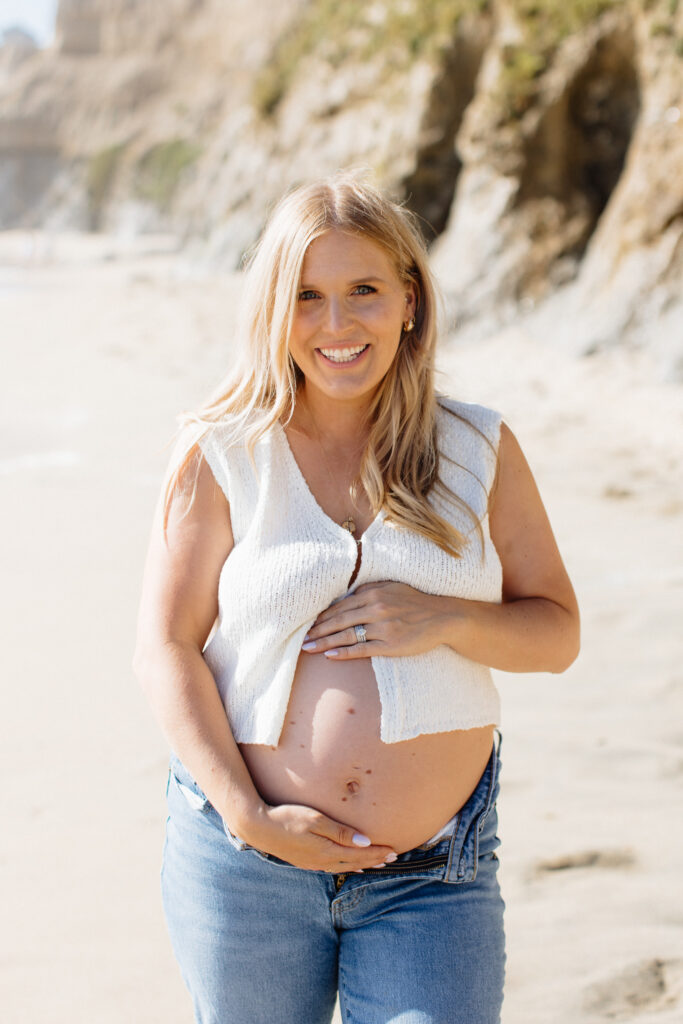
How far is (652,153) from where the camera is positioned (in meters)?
9.48

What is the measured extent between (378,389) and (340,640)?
1.95ft

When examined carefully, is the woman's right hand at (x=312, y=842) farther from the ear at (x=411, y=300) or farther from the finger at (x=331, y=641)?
the ear at (x=411, y=300)

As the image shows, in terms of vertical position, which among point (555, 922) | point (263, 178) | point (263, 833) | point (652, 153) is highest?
point (263, 178)

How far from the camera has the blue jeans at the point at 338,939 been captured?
5.61 feet

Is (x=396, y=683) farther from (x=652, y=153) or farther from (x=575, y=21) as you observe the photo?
(x=575, y=21)

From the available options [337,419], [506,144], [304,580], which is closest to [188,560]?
[304,580]

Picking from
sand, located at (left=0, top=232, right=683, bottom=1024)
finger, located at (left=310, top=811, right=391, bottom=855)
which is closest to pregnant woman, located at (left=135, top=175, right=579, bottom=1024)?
finger, located at (left=310, top=811, right=391, bottom=855)

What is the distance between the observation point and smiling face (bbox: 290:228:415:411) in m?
2.01

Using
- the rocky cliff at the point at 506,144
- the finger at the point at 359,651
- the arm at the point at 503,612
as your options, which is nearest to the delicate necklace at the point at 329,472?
the arm at the point at 503,612

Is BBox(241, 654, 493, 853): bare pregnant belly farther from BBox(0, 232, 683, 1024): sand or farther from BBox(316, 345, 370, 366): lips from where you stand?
BBox(0, 232, 683, 1024): sand

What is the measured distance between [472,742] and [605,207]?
32.6 ft

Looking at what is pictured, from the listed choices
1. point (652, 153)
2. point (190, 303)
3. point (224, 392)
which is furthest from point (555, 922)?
point (190, 303)

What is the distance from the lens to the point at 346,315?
6.64 feet

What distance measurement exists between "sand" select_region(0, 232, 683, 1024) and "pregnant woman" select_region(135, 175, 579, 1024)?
527 millimetres
